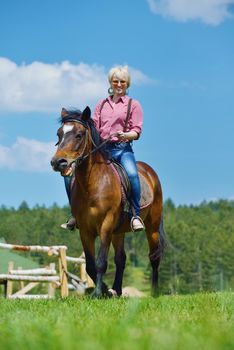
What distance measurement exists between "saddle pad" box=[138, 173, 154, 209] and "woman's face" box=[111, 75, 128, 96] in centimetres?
158

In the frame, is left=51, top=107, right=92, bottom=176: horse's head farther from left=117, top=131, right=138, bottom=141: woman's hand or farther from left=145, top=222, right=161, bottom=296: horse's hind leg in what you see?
left=145, top=222, right=161, bottom=296: horse's hind leg

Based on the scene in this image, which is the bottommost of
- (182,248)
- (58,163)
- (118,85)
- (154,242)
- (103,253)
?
(103,253)

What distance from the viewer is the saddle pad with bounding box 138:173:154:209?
36.5ft

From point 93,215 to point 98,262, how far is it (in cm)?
65

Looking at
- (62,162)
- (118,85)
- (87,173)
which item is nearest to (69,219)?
(87,173)

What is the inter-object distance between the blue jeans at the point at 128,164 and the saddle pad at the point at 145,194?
2.43ft

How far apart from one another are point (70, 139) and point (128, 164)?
1.24m

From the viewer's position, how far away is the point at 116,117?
10195mm

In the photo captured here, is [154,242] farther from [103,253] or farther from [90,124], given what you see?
[90,124]

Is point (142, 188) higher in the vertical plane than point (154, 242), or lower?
higher

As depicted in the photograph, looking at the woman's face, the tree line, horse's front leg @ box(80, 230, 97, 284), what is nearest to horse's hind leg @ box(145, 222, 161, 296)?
horse's front leg @ box(80, 230, 97, 284)

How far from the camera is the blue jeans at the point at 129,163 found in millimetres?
10281

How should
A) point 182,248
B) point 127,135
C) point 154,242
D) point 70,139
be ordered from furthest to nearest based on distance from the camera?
point 182,248 → point 154,242 → point 127,135 → point 70,139

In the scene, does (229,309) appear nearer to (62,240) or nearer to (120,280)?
(120,280)
